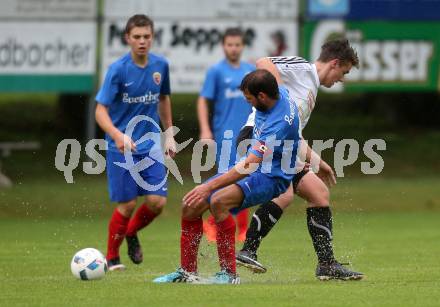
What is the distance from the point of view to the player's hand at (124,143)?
1034 centimetres

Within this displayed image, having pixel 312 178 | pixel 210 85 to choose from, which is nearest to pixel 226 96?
pixel 210 85

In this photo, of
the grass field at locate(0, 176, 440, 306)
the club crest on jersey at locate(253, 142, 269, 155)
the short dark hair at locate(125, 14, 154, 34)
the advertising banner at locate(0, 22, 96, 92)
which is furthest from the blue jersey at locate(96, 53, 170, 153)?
the advertising banner at locate(0, 22, 96, 92)

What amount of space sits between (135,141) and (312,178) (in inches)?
83.0

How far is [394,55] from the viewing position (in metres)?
20.2

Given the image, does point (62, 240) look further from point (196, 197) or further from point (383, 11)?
point (383, 11)

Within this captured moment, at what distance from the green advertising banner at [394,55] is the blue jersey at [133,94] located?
8.90 metres

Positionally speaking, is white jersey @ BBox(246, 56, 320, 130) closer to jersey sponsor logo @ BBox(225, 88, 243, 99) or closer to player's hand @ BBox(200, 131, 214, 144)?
player's hand @ BBox(200, 131, 214, 144)

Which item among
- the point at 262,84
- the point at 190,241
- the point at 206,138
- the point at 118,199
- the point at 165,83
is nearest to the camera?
the point at 262,84

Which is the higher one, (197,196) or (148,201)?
(197,196)

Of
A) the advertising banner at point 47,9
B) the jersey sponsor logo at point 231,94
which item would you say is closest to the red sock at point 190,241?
the jersey sponsor logo at point 231,94

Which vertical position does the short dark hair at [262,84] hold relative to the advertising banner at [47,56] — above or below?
above

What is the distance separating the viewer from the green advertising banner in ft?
65.7

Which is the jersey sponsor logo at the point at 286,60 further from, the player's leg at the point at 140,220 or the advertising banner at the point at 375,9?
the advertising banner at the point at 375,9

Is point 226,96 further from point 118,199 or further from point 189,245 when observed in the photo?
point 189,245
